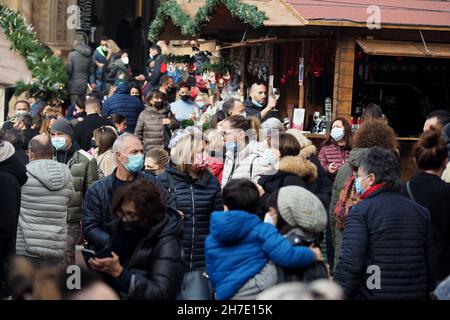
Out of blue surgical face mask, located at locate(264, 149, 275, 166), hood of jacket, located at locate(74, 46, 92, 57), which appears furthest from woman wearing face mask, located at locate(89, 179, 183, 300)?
hood of jacket, located at locate(74, 46, 92, 57)

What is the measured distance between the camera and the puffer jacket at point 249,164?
10266 millimetres

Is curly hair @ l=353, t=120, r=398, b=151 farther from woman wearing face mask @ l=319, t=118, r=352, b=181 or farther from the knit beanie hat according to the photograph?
the knit beanie hat

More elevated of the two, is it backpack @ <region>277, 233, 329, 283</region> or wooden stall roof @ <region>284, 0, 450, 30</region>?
wooden stall roof @ <region>284, 0, 450, 30</region>

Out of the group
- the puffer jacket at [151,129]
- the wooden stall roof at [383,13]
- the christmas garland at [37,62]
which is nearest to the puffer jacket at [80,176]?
the wooden stall roof at [383,13]

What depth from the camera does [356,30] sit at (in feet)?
50.0

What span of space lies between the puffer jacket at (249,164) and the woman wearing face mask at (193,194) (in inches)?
52.2

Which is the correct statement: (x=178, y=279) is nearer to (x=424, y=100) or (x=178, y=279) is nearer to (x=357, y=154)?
(x=357, y=154)

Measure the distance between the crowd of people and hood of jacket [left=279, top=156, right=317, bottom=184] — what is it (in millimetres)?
11

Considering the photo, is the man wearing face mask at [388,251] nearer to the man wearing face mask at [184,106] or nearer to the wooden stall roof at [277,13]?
the wooden stall roof at [277,13]

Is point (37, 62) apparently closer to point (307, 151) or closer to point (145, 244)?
point (307, 151)

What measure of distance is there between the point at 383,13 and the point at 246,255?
31.5 feet

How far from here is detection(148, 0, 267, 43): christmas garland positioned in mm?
15164
